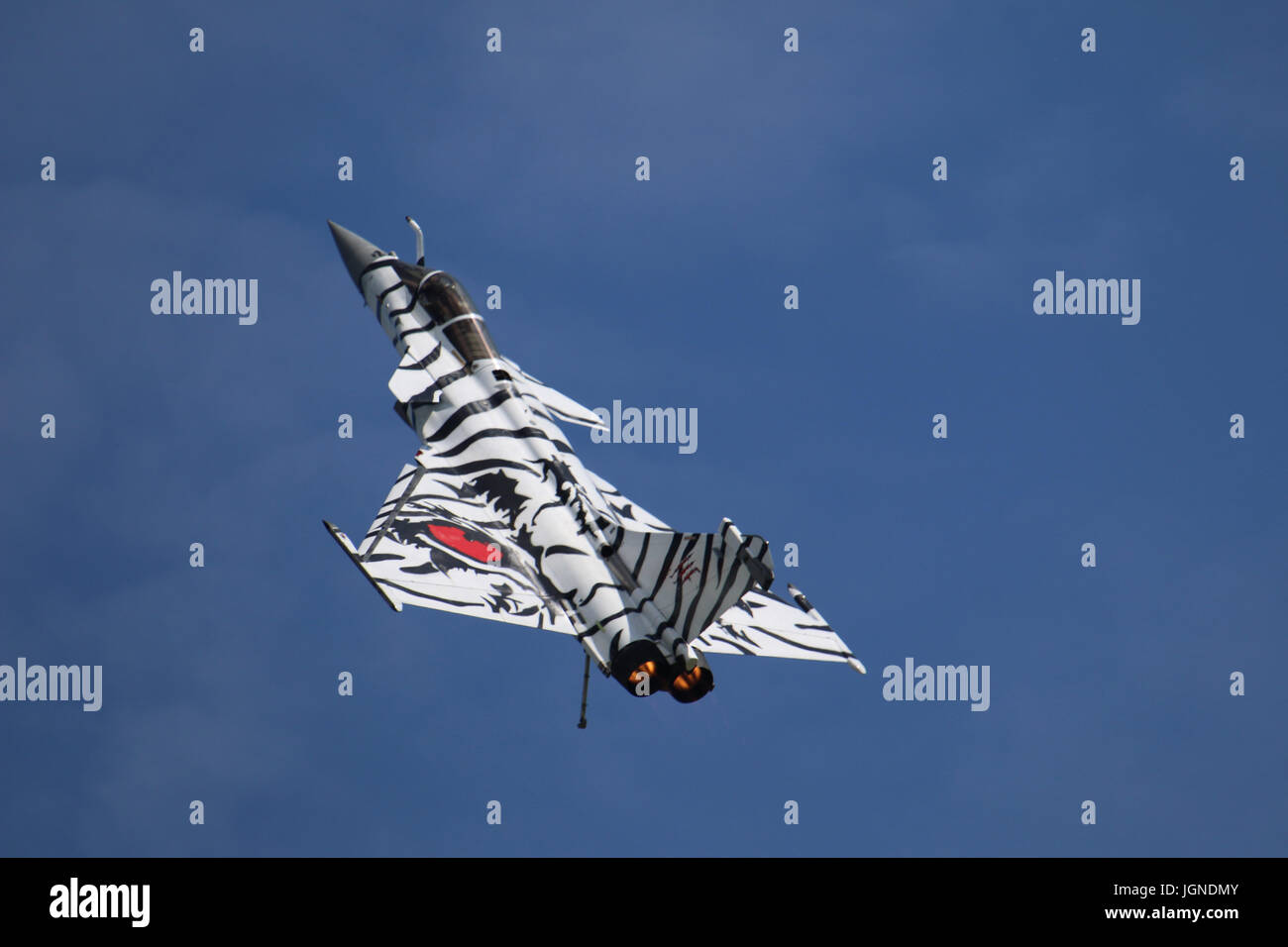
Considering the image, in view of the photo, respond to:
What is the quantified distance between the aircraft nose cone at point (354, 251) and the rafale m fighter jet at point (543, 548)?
12.3 feet

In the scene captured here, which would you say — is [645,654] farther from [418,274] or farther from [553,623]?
[418,274]

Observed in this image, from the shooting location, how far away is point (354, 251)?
50.7 m

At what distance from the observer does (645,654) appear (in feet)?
123

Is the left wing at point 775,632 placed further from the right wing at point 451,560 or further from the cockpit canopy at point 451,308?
the cockpit canopy at point 451,308

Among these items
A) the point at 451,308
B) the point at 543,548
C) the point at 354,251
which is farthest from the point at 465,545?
the point at 354,251

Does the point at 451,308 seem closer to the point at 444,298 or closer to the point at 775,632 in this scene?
the point at 444,298

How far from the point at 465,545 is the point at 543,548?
161 cm

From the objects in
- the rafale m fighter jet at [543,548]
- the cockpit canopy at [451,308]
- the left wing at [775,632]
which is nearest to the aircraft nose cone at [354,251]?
the cockpit canopy at [451,308]

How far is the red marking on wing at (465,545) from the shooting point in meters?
40.6

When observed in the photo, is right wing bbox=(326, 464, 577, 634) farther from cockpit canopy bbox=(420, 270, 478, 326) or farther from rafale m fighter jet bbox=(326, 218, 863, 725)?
cockpit canopy bbox=(420, 270, 478, 326)

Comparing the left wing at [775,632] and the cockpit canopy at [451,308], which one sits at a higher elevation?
the cockpit canopy at [451,308]

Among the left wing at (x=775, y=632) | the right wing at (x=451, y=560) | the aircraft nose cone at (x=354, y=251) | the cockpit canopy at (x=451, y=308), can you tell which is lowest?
the left wing at (x=775, y=632)

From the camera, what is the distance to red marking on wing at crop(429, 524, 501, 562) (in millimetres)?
40594
